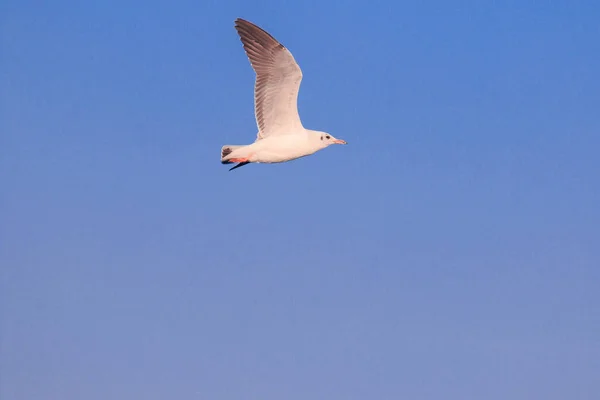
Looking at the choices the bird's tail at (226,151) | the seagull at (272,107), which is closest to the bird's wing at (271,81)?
the seagull at (272,107)

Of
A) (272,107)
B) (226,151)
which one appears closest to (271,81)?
(272,107)

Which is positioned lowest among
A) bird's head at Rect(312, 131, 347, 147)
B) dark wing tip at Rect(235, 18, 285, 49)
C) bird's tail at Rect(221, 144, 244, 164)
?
bird's tail at Rect(221, 144, 244, 164)

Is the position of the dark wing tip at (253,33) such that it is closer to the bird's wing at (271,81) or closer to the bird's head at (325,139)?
the bird's wing at (271,81)

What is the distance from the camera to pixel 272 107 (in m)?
67.3

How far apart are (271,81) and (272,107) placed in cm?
88

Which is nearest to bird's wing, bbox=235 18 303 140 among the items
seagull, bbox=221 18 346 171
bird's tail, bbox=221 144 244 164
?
seagull, bbox=221 18 346 171

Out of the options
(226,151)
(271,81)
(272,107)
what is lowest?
(226,151)

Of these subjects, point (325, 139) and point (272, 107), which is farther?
point (325, 139)

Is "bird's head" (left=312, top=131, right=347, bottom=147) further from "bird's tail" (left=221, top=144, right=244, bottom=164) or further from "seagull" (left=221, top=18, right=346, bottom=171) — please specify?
"bird's tail" (left=221, top=144, right=244, bottom=164)

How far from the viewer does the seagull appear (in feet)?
218

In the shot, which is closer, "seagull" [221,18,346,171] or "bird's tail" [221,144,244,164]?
"seagull" [221,18,346,171]

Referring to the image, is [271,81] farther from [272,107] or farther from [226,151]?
[226,151]

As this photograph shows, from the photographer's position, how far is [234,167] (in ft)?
220

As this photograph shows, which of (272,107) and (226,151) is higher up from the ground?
(272,107)
